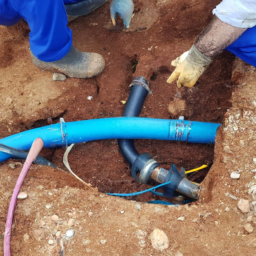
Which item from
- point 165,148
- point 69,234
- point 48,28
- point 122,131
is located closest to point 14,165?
point 69,234

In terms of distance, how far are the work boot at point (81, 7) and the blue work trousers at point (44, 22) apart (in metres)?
0.67

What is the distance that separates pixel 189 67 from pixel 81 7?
4.38 feet

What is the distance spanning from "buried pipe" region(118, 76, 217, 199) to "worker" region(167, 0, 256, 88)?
290 mm

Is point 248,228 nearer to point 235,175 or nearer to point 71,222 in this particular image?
point 235,175

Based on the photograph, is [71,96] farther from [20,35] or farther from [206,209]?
→ [206,209]

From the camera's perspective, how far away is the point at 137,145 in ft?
6.89

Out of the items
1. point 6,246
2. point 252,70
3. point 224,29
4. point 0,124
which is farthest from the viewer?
point 0,124

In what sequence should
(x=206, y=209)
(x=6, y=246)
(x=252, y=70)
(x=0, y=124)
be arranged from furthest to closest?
1. (x=0, y=124)
2. (x=252, y=70)
3. (x=206, y=209)
4. (x=6, y=246)

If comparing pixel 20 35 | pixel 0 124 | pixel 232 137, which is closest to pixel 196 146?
pixel 232 137

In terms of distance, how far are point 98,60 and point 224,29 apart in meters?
1.12

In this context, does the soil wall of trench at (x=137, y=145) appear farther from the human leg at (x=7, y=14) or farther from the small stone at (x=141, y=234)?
the human leg at (x=7, y=14)

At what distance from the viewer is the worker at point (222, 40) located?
1.49 meters

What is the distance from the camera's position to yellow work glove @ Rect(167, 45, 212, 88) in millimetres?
1928

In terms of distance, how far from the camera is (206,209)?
1.49 metres
